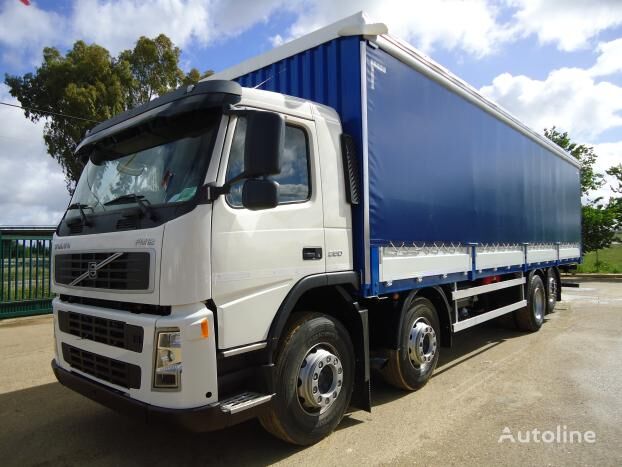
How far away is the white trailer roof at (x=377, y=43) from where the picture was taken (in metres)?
3.79

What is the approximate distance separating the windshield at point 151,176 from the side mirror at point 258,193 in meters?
0.29

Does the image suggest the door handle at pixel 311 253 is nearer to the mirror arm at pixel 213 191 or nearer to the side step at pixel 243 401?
the mirror arm at pixel 213 191

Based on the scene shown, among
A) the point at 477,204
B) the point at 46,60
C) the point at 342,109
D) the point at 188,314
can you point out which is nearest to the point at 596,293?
the point at 477,204

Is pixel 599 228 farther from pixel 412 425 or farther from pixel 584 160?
pixel 412 425

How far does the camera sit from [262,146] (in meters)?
2.76

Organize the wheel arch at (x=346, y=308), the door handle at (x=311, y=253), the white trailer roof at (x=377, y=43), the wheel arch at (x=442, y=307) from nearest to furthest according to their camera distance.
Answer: the door handle at (x=311, y=253)
the wheel arch at (x=346, y=308)
the white trailer roof at (x=377, y=43)
the wheel arch at (x=442, y=307)

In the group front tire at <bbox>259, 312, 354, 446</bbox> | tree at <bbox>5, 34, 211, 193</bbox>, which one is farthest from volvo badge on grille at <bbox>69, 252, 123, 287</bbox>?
tree at <bbox>5, 34, 211, 193</bbox>

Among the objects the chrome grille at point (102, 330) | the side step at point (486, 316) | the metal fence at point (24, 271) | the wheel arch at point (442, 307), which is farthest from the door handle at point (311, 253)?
the metal fence at point (24, 271)

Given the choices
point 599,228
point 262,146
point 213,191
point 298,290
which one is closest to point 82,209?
point 213,191

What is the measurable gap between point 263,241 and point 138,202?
0.87 m

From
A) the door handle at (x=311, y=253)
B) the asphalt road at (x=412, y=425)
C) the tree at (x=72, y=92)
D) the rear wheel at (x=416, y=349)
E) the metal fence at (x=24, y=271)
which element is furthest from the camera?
the tree at (x=72, y=92)

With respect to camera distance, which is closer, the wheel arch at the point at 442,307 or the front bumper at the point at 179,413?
the front bumper at the point at 179,413

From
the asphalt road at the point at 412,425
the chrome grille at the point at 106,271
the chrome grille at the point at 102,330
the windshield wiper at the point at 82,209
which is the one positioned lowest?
the asphalt road at the point at 412,425

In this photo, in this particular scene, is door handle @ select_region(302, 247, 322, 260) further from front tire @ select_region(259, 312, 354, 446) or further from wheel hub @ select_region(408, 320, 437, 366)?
wheel hub @ select_region(408, 320, 437, 366)
